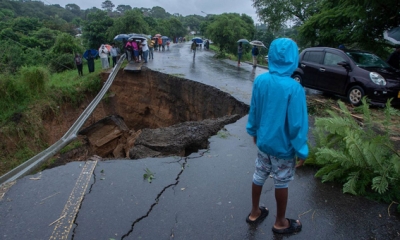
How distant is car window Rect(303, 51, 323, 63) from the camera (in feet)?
33.2

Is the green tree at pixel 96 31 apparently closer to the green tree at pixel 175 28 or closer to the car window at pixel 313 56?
the car window at pixel 313 56

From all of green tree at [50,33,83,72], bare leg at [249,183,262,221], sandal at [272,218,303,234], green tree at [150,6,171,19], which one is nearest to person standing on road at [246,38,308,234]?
bare leg at [249,183,262,221]

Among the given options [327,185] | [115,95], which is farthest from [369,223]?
[115,95]

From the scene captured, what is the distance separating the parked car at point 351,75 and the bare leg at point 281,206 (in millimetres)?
6697

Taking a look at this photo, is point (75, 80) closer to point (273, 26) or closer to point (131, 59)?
point (131, 59)

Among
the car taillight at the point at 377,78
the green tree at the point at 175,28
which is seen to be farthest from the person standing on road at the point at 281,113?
the green tree at the point at 175,28

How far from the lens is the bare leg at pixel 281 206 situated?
2.91 m

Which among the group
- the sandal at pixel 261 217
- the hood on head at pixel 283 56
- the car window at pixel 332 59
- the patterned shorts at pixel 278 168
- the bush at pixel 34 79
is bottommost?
the bush at pixel 34 79

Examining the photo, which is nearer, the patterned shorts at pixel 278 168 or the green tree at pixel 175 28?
the patterned shorts at pixel 278 168

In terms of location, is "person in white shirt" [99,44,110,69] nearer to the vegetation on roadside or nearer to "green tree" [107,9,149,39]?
"green tree" [107,9,149,39]

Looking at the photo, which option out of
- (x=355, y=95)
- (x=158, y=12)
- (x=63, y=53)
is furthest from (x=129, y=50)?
(x=158, y=12)

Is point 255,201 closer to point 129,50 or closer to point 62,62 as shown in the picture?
point 129,50

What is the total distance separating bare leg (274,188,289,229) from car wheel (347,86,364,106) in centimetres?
682

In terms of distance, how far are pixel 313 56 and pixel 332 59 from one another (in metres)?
0.83
